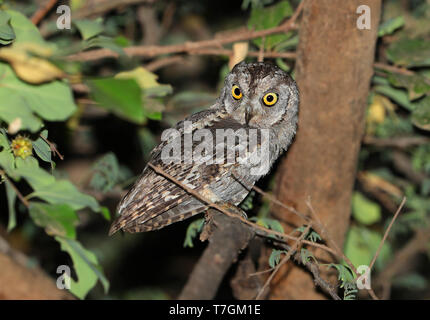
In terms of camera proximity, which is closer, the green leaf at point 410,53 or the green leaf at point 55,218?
the green leaf at point 55,218

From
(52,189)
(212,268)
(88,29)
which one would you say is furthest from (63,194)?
(88,29)

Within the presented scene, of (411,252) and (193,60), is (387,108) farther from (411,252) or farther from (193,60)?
(193,60)

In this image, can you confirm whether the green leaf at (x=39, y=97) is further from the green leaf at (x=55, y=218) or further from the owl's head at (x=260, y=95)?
the owl's head at (x=260, y=95)

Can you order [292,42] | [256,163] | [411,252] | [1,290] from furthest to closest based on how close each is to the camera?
[411,252], [292,42], [256,163], [1,290]

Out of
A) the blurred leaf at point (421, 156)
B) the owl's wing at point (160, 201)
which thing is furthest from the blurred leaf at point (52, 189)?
the blurred leaf at point (421, 156)

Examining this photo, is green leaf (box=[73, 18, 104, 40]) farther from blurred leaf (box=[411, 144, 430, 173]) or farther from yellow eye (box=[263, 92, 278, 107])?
blurred leaf (box=[411, 144, 430, 173])
